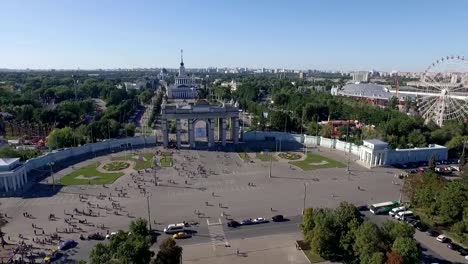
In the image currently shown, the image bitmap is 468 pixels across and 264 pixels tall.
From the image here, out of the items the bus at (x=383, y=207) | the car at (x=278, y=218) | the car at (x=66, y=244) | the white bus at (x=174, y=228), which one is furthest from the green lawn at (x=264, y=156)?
the car at (x=66, y=244)

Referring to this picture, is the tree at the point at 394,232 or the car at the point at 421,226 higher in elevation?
the tree at the point at 394,232

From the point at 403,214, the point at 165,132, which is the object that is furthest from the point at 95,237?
the point at 165,132

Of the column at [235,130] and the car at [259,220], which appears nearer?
the car at [259,220]

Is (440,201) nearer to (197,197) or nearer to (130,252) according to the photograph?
(197,197)

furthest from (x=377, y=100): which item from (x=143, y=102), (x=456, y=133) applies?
(x=143, y=102)

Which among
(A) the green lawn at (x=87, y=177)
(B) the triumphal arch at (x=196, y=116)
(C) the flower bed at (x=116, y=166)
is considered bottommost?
(A) the green lawn at (x=87, y=177)

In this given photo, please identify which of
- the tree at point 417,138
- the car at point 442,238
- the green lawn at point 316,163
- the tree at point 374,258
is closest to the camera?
the tree at point 374,258

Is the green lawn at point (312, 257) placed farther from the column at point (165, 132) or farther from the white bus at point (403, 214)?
the column at point (165, 132)
